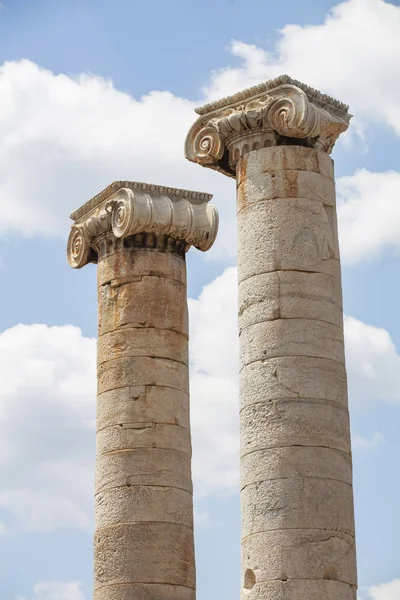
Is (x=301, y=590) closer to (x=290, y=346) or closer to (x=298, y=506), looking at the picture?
(x=298, y=506)

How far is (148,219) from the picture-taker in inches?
901

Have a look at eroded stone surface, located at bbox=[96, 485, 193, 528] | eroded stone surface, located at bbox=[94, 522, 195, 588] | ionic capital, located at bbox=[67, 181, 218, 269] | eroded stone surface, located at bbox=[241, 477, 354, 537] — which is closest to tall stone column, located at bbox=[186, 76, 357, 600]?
eroded stone surface, located at bbox=[241, 477, 354, 537]

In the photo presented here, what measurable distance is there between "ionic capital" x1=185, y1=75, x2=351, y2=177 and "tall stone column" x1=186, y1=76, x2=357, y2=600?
0.02 metres

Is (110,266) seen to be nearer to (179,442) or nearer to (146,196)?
(146,196)

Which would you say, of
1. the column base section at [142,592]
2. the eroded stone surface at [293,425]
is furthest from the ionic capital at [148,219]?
the eroded stone surface at [293,425]

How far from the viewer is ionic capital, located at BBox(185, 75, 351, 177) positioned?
691 inches

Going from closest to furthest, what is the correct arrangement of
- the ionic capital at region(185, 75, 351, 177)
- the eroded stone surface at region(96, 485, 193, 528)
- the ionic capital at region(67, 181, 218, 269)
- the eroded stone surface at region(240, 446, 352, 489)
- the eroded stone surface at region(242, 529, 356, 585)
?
the eroded stone surface at region(242, 529, 356, 585) < the eroded stone surface at region(240, 446, 352, 489) < the ionic capital at region(185, 75, 351, 177) < the eroded stone surface at region(96, 485, 193, 528) < the ionic capital at region(67, 181, 218, 269)

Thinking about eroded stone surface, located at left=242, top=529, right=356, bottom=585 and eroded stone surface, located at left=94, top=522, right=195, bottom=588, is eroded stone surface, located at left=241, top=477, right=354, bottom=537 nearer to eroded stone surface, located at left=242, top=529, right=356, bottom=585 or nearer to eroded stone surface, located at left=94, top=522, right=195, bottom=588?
eroded stone surface, located at left=242, top=529, right=356, bottom=585

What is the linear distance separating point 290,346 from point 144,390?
5.92 meters

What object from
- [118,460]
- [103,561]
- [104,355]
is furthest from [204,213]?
[103,561]

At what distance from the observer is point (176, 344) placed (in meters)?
22.6

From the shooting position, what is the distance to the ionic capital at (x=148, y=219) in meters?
22.9

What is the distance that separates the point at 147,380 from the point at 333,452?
6304 mm

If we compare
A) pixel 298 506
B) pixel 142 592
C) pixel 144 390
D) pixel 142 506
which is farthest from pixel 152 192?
pixel 298 506
